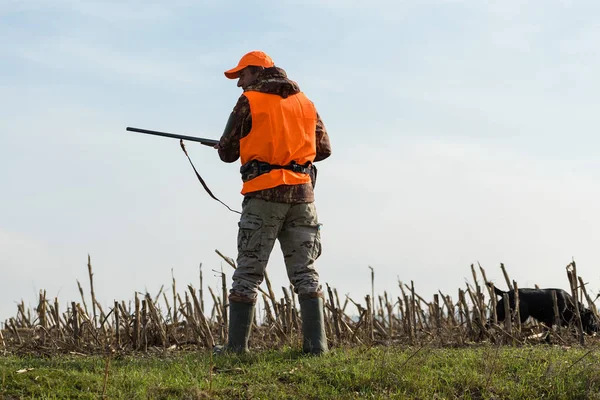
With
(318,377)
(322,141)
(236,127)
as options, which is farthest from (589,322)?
(236,127)

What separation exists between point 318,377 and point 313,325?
687 mm

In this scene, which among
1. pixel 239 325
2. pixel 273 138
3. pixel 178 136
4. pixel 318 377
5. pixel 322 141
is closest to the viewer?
pixel 318 377

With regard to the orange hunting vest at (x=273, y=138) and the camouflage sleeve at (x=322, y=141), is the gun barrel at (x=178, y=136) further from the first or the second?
the camouflage sleeve at (x=322, y=141)

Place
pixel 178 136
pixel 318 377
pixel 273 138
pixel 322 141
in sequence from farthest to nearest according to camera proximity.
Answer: pixel 178 136 < pixel 322 141 < pixel 273 138 < pixel 318 377

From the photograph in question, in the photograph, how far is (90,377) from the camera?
5.93 m

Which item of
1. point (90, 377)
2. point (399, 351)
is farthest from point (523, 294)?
point (90, 377)

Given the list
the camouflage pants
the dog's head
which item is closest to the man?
the camouflage pants

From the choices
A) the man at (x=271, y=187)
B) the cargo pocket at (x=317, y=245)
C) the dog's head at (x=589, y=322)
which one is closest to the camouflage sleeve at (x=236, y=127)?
the man at (x=271, y=187)

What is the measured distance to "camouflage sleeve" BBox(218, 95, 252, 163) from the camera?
21.6 ft

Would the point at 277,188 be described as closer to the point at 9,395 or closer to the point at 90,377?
the point at 90,377

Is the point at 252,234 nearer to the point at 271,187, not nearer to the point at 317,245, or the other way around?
the point at 271,187

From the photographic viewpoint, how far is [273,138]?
259 inches

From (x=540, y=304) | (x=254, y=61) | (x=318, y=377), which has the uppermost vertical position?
(x=254, y=61)

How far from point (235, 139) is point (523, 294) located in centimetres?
494
